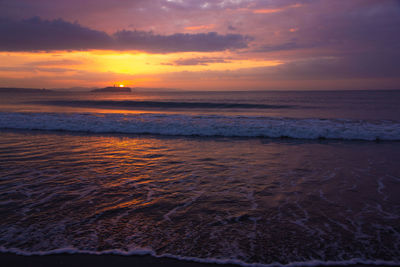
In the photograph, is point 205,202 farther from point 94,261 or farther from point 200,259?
point 94,261

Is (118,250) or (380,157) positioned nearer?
(118,250)

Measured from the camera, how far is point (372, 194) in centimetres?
488

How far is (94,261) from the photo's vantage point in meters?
2.96

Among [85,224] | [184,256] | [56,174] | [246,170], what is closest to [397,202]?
[246,170]

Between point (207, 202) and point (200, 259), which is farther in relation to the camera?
point (207, 202)

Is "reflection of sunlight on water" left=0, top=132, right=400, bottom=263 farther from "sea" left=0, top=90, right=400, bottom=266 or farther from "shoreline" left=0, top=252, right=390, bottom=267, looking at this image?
"shoreline" left=0, top=252, right=390, bottom=267

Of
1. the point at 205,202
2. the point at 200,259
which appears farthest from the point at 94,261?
the point at 205,202

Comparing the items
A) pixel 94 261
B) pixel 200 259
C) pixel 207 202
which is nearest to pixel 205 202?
pixel 207 202

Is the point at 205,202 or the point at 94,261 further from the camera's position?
the point at 205,202

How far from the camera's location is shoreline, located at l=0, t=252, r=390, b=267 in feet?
9.53

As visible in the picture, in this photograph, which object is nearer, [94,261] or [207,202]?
[94,261]

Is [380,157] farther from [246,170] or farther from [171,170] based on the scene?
[171,170]

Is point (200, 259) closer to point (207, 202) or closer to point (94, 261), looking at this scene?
point (94, 261)

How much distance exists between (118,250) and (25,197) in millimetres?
2570
